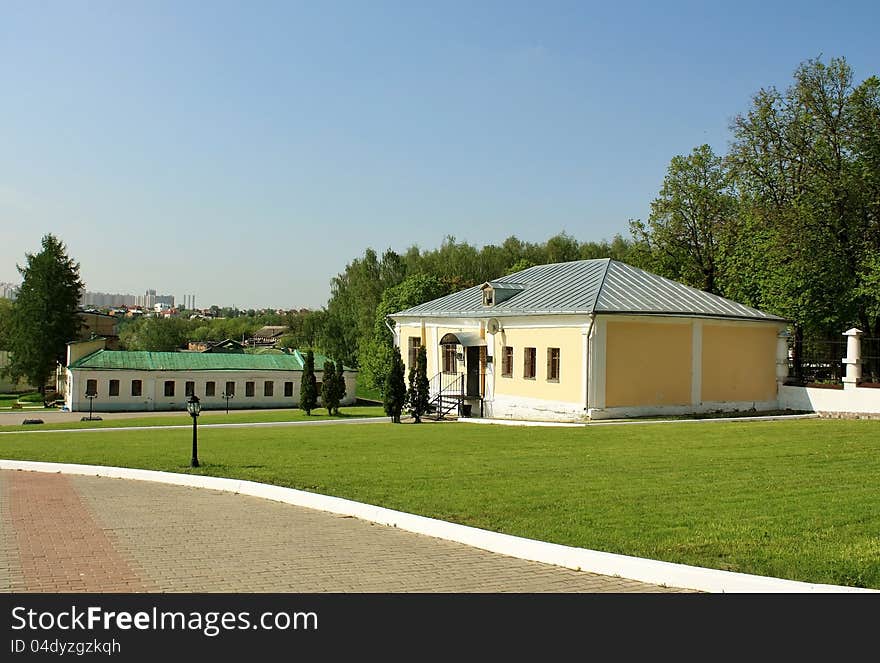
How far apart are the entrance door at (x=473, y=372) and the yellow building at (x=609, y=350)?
0.04 m

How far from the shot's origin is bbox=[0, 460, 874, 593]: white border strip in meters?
6.75

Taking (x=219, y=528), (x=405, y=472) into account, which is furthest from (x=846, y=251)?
(x=219, y=528)

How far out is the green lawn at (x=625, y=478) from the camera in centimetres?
803

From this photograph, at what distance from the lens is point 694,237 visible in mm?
43062

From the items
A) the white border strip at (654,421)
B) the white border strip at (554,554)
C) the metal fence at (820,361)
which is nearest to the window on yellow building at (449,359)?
the white border strip at (654,421)

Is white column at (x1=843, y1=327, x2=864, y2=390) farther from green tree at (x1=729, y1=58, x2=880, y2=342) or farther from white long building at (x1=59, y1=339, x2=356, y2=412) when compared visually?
white long building at (x1=59, y1=339, x2=356, y2=412)

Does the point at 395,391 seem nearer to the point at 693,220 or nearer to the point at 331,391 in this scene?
the point at 331,391

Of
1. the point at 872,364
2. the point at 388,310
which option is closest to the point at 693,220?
the point at 872,364

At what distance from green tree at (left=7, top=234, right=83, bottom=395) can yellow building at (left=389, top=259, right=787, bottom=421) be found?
45.5 metres

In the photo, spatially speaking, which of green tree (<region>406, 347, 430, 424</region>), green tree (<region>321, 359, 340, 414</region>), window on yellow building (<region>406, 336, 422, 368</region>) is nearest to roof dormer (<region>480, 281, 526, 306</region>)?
green tree (<region>406, 347, 430, 424</region>)

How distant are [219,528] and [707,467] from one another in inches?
305

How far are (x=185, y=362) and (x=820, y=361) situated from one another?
1592 inches

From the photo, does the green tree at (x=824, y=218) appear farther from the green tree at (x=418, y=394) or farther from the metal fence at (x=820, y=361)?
the green tree at (x=418, y=394)
